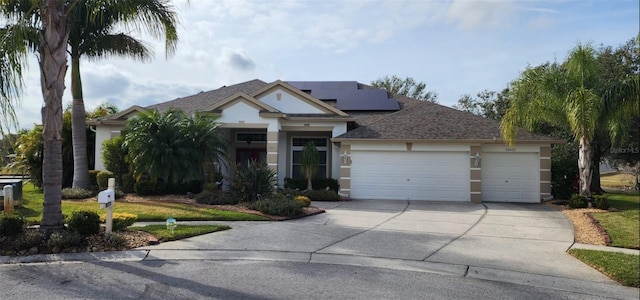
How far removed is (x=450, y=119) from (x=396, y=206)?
6328 millimetres

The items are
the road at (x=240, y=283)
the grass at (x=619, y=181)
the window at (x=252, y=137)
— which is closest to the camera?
the road at (x=240, y=283)

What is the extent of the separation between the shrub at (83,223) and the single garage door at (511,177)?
15378 millimetres

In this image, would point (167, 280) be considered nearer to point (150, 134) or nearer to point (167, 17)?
point (167, 17)

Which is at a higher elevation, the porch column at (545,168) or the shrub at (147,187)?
the porch column at (545,168)

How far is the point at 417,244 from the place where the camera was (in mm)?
9484

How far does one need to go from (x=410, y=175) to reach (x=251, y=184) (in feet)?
23.9

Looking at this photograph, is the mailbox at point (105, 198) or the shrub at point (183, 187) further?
the shrub at point (183, 187)

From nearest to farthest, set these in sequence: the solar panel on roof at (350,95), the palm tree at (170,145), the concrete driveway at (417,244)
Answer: the concrete driveway at (417,244) < the palm tree at (170,145) < the solar panel on roof at (350,95)

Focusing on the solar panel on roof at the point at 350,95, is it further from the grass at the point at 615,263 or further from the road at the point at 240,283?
the road at the point at 240,283

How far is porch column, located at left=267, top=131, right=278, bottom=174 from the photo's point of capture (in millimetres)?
19531

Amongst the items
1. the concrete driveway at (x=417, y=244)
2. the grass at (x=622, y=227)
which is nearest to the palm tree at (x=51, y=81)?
the concrete driveway at (x=417, y=244)

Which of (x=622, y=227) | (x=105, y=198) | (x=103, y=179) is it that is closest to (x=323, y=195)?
(x=103, y=179)

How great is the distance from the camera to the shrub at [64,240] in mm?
8070

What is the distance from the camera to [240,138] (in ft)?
73.9
